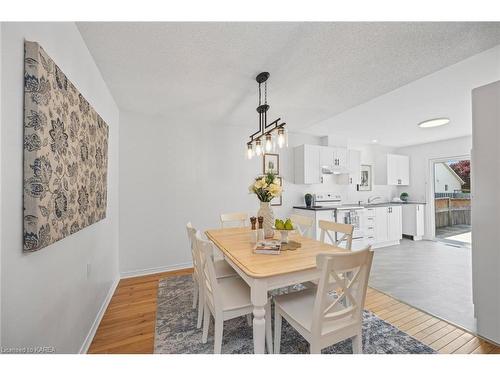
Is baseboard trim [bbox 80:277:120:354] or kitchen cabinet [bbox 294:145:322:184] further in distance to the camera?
kitchen cabinet [bbox 294:145:322:184]

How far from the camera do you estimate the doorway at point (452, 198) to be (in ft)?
17.9

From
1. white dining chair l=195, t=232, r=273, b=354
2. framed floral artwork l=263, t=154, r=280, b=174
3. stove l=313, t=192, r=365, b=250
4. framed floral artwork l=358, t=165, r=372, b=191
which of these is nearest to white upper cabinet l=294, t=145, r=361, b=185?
framed floral artwork l=263, t=154, r=280, b=174

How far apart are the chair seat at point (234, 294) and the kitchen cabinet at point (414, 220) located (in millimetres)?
5107

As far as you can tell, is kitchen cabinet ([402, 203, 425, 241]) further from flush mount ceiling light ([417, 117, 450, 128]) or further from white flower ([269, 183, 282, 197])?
white flower ([269, 183, 282, 197])

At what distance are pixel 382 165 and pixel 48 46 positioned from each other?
6119mm

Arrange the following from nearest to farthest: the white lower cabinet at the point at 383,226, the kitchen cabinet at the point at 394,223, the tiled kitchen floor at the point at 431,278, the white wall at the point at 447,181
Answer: the tiled kitchen floor at the point at 431,278 → the white lower cabinet at the point at 383,226 → the kitchen cabinet at the point at 394,223 → the white wall at the point at 447,181

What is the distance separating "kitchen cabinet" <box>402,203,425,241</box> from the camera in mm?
4801

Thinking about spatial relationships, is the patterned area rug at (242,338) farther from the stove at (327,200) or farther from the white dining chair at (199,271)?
the stove at (327,200)

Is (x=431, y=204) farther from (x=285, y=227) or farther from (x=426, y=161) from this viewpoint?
(x=285, y=227)

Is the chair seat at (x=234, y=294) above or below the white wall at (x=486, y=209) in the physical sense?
below

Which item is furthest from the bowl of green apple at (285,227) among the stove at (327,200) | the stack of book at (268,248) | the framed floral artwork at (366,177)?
the framed floral artwork at (366,177)

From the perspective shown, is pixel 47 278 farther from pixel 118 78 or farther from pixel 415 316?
pixel 415 316

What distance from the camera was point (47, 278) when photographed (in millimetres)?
1054

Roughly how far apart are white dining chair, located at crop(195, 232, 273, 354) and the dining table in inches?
7.2
